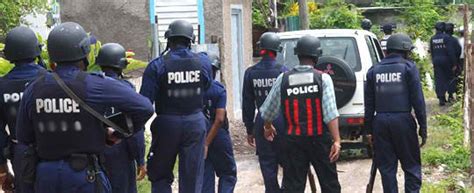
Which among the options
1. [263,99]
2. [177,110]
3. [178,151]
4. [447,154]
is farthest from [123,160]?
[447,154]

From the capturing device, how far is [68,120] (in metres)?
4.20

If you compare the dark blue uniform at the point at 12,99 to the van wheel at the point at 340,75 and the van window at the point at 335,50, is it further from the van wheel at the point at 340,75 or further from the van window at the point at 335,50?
the van window at the point at 335,50

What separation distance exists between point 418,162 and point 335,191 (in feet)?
3.73

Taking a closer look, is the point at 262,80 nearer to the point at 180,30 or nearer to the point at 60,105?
the point at 180,30

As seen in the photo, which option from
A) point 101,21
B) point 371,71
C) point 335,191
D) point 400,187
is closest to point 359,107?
point 400,187

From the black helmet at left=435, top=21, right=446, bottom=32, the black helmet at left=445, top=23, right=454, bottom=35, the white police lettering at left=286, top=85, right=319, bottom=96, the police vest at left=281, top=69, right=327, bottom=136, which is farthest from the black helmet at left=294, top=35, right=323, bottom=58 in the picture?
the black helmet at left=445, top=23, right=454, bottom=35

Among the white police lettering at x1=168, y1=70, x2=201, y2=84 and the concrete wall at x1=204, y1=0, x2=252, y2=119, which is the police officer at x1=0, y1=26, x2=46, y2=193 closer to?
the white police lettering at x1=168, y1=70, x2=201, y2=84

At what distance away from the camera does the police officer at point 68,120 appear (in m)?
4.19

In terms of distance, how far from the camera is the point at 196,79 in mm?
6188

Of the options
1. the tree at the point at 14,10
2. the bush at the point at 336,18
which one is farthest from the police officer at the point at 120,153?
the bush at the point at 336,18

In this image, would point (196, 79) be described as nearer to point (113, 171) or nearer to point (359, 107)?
point (113, 171)

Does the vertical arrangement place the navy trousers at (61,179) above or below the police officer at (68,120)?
below

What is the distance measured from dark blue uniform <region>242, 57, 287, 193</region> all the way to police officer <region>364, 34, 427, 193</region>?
1.01 metres

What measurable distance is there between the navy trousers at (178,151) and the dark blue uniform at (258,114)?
40.6 inches
